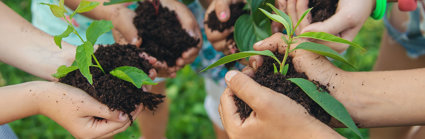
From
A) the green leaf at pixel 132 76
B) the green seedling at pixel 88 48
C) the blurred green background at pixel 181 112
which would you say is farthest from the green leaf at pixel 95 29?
the blurred green background at pixel 181 112

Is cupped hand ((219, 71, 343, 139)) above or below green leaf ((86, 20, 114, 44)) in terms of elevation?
below

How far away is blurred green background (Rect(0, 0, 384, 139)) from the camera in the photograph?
6.25ft

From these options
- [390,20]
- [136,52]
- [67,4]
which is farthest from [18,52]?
[390,20]

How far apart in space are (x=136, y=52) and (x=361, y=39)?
2130mm

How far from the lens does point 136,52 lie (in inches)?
45.2

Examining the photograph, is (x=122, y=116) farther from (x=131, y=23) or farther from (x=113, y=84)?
(x=131, y=23)

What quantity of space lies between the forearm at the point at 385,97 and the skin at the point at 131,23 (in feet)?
2.05

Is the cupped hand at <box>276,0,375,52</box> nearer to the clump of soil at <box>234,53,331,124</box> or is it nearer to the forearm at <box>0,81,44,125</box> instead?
the clump of soil at <box>234,53,331,124</box>

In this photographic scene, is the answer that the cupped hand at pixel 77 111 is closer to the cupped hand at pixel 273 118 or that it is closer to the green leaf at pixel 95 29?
the green leaf at pixel 95 29

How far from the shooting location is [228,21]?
4.20 feet

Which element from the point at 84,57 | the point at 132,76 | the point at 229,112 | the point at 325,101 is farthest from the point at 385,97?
the point at 84,57

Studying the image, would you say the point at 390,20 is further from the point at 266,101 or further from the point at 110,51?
the point at 110,51

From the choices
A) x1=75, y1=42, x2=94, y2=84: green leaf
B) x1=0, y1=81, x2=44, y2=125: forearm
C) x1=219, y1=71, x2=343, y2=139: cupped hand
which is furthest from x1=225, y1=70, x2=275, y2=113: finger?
x1=0, y1=81, x2=44, y2=125: forearm

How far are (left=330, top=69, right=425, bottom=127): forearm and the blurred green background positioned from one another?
798mm
